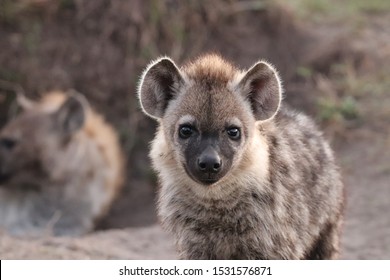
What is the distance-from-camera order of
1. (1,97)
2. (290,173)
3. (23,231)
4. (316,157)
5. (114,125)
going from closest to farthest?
(290,173), (316,157), (23,231), (1,97), (114,125)

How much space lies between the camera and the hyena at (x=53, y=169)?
7.54 metres

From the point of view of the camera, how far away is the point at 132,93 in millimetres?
8250

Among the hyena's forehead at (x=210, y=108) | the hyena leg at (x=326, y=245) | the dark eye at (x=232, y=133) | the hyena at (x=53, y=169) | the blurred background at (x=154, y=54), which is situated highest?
the blurred background at (x=154, y=54)

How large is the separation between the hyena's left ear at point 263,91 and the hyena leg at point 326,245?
0.80 meters

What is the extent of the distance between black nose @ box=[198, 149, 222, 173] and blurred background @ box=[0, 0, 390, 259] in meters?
3.68

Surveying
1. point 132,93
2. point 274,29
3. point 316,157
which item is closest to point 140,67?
point 132,93

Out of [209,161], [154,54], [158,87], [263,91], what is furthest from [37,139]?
[209,161]

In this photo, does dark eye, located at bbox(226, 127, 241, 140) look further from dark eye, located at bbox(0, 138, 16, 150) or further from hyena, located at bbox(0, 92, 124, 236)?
dark eye, located at bbox(0, 138, 16, 150)

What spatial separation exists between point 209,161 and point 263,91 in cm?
59

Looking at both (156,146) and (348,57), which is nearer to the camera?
(156,146)

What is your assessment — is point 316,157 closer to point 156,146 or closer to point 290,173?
point 290,173

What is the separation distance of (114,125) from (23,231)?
1.55 metres

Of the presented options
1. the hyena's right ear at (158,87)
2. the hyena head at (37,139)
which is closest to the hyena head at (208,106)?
the hyena's right ear at (158,87)

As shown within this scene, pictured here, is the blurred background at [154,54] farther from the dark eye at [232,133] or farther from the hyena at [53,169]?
the dark eye at [232,133]
